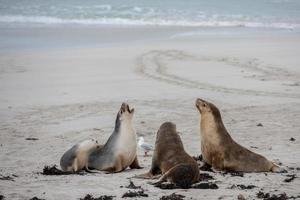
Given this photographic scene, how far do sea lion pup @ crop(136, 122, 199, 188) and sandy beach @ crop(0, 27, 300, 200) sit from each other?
24 cm

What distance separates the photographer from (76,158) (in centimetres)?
812

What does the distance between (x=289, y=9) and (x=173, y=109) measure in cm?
3204

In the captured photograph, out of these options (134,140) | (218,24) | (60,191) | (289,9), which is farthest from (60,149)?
(289,9)

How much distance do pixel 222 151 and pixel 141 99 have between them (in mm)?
5583

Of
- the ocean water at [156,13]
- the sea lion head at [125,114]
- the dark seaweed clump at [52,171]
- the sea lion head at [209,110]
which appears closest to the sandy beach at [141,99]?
the dark seaweed clump at [52,171]

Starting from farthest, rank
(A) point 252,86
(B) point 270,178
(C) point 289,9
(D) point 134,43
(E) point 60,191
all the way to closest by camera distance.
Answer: (C) point 289,9
(D) point 134,43
(A) point 252,86
(B) point 270,178
(E) point 60,191

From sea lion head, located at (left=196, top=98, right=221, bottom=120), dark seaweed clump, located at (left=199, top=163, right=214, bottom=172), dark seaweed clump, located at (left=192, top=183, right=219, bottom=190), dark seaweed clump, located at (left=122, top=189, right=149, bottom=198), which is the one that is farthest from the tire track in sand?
dark seaweed clump, located at (left=122, top=189, right=149, bottom=198)

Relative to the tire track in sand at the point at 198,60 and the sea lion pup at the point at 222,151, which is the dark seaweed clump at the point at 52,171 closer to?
the sea lion pup at the point at 222,151

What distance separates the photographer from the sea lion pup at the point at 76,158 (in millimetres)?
8070

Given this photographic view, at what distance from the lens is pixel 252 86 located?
49.0 ft

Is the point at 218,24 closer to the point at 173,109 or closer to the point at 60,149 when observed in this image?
the point at 173,109

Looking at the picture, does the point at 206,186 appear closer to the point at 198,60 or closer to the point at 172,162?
the point at 172,162

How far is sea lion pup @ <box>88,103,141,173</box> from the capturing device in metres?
8.12

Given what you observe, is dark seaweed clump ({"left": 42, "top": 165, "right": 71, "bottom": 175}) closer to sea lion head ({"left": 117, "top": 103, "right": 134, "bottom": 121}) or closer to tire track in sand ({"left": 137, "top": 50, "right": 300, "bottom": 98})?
sea lion head ({"left": 117, "top": 103, "right": 134, "bottom": 121})
